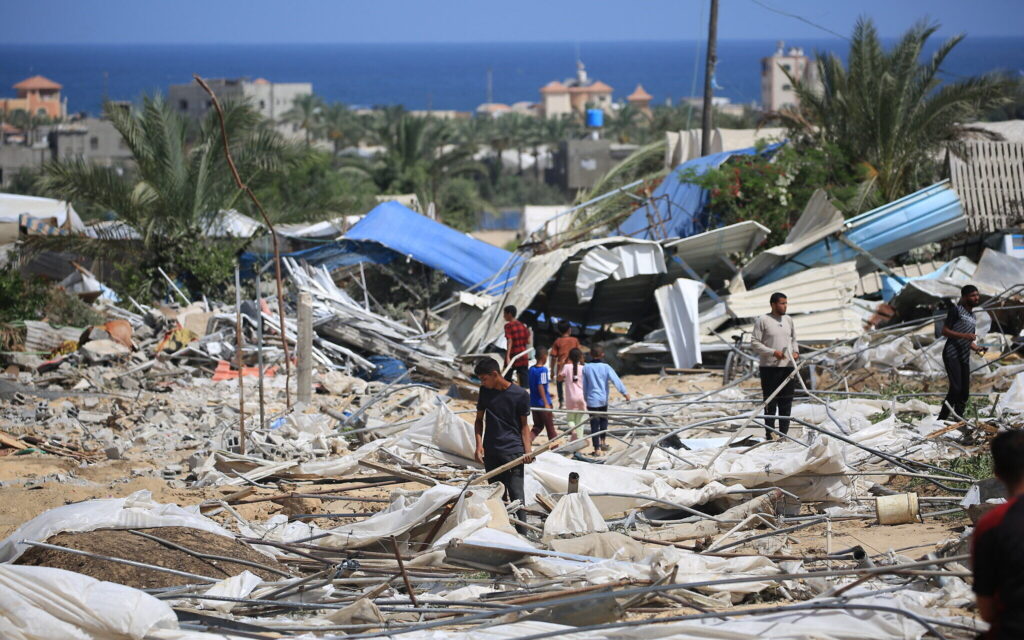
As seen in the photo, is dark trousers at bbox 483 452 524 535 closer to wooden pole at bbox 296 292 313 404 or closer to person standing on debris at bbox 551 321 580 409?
person standing on debris at bbox 551 321 580 409

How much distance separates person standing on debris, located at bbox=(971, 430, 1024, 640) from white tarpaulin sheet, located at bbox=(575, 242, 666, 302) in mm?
10625

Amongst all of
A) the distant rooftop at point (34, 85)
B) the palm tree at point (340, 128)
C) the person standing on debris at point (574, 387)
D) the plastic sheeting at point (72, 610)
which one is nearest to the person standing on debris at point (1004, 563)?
the plastic sheeting at point (72, 610)

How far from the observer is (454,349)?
571 inches

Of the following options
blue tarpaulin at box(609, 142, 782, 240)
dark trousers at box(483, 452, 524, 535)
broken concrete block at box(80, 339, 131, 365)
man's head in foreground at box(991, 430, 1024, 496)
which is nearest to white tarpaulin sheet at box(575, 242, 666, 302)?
blue tarpaulin at box(609, 142, 782, 240)

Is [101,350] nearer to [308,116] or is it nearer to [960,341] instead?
[960,341]

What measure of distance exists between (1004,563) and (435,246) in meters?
14.0

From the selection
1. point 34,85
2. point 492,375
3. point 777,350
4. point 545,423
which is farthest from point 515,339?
point 34,85

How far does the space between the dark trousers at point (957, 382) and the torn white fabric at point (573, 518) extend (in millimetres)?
3720

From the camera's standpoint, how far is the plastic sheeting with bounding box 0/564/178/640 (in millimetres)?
4812

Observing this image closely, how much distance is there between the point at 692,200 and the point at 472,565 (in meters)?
13.3

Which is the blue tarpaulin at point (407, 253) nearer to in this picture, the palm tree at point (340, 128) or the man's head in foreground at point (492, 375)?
the man's head in foreground at point (492, 375)

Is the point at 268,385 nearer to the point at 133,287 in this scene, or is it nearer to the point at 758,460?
the point at 133,287

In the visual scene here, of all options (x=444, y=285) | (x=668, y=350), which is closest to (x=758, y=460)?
(x=668, y=350)

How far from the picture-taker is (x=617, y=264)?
1420cm
